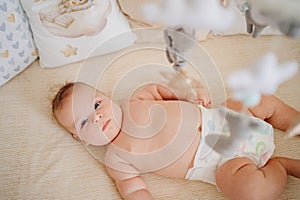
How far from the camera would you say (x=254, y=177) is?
2.81 ft

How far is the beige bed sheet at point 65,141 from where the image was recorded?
96cm

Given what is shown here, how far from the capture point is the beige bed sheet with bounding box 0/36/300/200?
3.16 feet

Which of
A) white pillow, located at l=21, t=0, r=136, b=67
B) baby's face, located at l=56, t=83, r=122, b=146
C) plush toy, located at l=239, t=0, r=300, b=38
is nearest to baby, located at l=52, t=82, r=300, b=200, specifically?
baby's face, located at l=56, t=83, r=122, b=146

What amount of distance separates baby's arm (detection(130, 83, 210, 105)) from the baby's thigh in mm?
171

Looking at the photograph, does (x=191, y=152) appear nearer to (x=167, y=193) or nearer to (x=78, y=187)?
(x=167, y=193)

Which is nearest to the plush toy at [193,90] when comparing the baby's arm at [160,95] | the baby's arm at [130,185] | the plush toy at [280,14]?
the baby's arm at [160,95]

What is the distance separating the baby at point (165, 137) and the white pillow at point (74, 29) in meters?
0.19

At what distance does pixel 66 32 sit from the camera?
1107 mm

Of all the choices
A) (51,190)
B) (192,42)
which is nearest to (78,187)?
(51,190)

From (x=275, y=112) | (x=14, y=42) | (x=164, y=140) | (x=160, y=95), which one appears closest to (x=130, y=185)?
(x=164, y=140)

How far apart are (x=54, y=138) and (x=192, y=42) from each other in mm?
595

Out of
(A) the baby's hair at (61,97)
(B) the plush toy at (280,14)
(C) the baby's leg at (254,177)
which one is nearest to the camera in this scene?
(B) the plush toy at (280,14)

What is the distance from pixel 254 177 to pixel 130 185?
0.91ft

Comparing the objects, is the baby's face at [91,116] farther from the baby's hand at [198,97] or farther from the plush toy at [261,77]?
the plush toy at [261,77]
